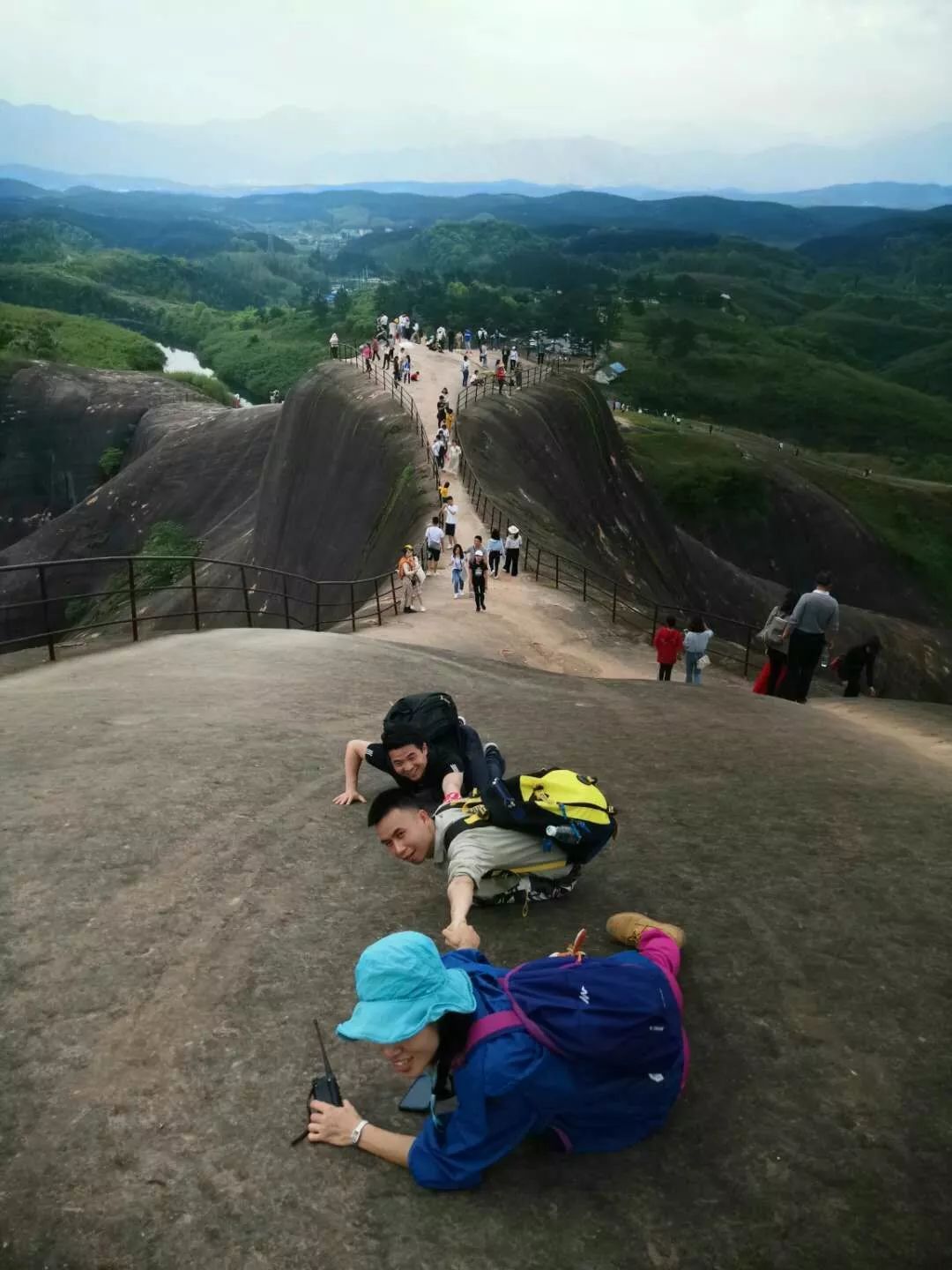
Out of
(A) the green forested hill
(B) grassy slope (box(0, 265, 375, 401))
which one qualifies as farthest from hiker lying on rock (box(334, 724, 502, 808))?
(B) grassy slope (box(0, 265, 375, 401))

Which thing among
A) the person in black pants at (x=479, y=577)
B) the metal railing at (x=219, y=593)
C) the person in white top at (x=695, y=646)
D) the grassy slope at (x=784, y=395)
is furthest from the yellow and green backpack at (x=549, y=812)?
the grassy slope at (x=784, y=395)

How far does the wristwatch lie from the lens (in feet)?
12.5

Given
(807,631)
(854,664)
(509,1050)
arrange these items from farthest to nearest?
(854,664) < (807,631) < (509,1050)

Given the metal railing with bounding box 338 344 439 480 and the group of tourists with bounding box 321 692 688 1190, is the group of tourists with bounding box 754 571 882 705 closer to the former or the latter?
the group of tourists with bounding box 321 692 688 1190

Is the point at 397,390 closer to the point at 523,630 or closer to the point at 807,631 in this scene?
the point at 523,630

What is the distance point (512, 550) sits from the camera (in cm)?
2244

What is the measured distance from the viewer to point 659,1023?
3.69 metres

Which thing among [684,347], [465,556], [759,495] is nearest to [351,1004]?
[465,556]

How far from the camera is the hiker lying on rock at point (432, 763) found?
5465 mm

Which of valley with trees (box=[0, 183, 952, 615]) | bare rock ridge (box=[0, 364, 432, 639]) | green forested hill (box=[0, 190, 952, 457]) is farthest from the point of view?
green forested hill (box=[0, 190, 952, 457])

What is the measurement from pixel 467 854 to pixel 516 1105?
1528 mm

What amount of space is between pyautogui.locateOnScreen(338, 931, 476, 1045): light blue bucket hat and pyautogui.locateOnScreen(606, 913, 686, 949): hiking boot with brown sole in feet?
5.88

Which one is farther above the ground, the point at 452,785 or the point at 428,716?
the point at 428,716

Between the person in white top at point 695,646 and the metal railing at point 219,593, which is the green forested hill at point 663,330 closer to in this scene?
the metal railing at point 219,593
